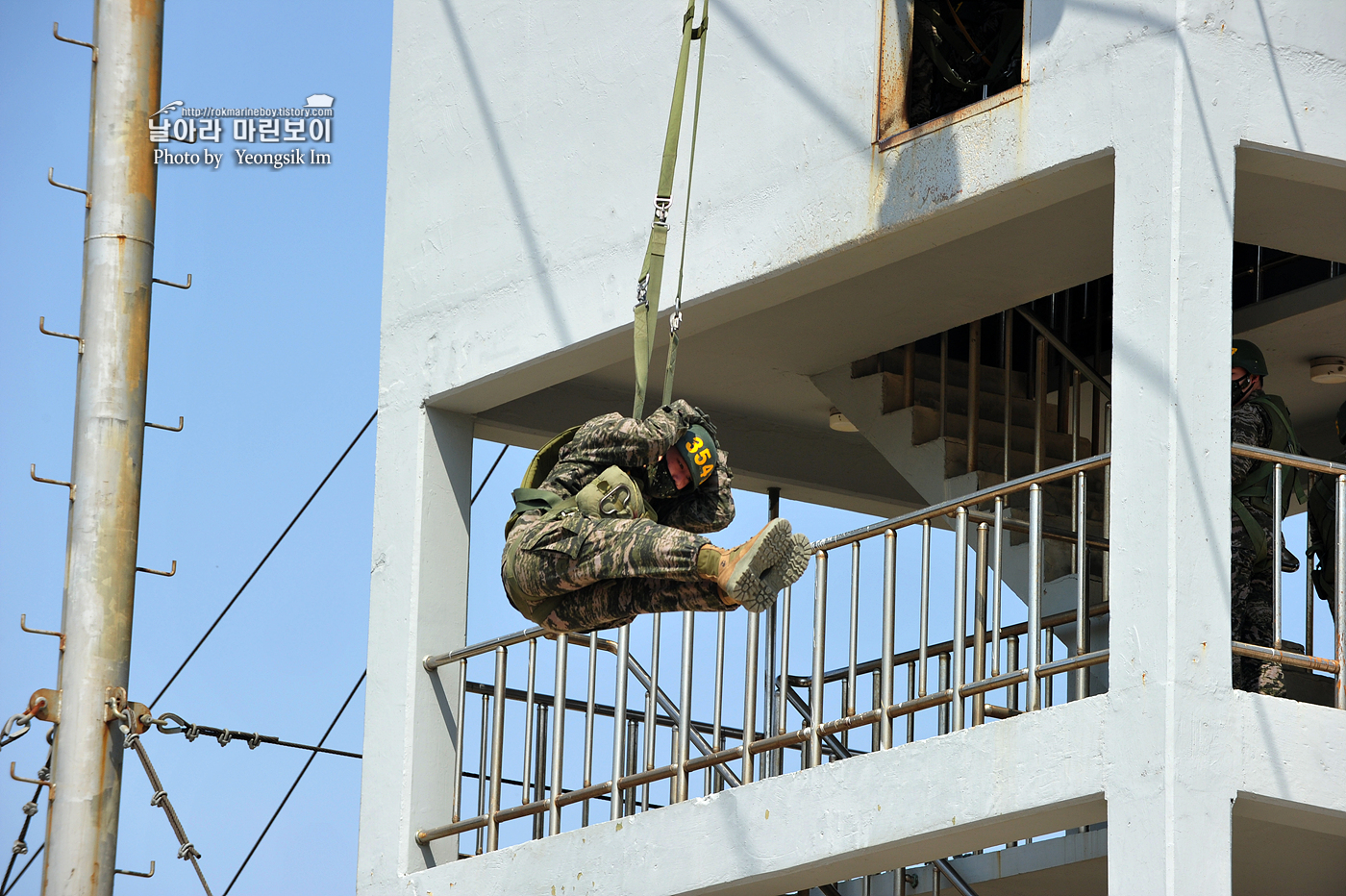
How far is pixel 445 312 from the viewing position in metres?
11.5

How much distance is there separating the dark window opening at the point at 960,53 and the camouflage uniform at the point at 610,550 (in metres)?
2.50

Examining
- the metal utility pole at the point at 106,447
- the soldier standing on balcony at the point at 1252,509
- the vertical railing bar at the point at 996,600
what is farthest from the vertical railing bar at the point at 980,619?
the metal utility pole at the point at 106,447

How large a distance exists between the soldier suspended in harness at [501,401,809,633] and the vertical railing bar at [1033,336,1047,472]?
3.41 meters

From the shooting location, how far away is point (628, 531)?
25.4 ft

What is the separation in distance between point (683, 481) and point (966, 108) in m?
2.24

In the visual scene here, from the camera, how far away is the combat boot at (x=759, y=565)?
7.32m

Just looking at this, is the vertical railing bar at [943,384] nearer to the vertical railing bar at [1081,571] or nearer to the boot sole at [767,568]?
the vertical railing bar at [1081,571]

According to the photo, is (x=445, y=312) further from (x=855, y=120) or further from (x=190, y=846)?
(x=190, y=846)

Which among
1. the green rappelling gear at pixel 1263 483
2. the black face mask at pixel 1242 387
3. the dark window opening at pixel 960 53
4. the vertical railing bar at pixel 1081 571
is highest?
the dark window opening at pixel 960 53

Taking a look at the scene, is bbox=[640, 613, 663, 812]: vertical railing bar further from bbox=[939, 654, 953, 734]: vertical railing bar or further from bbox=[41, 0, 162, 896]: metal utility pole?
bbox=[41, 0, 162, 896]: metal utility pole

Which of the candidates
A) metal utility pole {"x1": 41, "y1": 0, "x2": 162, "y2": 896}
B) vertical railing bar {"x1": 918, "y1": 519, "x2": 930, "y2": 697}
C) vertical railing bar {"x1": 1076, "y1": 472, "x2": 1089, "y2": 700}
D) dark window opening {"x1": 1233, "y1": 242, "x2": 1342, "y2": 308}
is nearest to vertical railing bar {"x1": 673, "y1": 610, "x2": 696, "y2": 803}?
vertical railing bar {"x1": 918, "y1": 519, "x2": 930, "y2": 697}

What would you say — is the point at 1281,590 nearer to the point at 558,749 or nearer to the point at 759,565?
the point at 759,565

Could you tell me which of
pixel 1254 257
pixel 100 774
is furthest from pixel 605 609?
pixel 100 774

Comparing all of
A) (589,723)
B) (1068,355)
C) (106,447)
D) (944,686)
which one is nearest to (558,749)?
(589,723)
